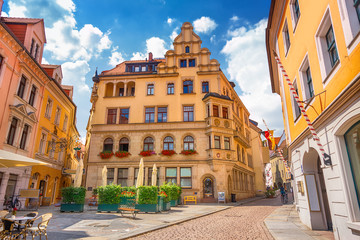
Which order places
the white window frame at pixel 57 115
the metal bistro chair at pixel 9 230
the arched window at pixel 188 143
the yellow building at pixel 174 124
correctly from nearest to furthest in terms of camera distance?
the metal bistro chair at pixel 9 230 < the white window frame at pixel 57 115 < the yellow building at pixel 174 124 < the arched window at pixel 188 143

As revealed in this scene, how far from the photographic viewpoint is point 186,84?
31.4 meters

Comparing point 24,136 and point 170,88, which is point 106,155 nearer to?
point 24,136

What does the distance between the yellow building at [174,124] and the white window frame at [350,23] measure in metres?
21.9

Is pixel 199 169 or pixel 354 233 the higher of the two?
pixel 199 169

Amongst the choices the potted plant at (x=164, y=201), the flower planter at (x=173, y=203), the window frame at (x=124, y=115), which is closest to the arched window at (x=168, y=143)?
the window frame at (x=124, y=115)

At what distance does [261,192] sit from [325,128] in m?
40.7

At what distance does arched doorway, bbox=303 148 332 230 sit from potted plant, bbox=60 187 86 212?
14292 mm

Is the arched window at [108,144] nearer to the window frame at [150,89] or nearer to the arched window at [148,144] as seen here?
the arched window at [148,144]

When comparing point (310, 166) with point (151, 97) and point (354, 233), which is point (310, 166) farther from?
point (151, 97)

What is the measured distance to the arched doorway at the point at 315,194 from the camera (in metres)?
9.95

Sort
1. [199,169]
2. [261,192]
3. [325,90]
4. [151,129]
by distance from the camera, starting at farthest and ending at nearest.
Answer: [261,192] → [151,129] → [199,169] → [325,90]

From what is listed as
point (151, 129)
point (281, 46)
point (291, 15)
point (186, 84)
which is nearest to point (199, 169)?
point (151, 129)

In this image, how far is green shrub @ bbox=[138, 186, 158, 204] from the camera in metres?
16.4

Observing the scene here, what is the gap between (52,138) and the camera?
1014 inches
